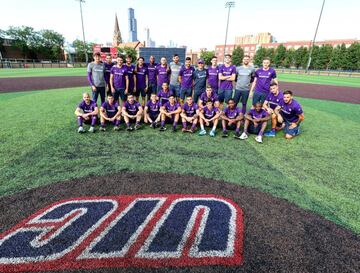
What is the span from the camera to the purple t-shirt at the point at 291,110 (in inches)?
246

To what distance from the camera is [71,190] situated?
3529 mm

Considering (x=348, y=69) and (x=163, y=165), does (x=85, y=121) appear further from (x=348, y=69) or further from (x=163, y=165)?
(x=348, y=69)

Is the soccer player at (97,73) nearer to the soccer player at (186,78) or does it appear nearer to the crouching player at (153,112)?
the crouching player at (153,112)

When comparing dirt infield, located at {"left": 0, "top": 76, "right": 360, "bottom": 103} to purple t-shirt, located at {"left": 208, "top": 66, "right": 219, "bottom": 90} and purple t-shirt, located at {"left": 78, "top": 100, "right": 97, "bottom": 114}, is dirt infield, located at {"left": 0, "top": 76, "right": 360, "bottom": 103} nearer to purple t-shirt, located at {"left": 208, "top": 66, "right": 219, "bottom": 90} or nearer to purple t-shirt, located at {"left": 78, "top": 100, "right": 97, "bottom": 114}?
purple t-shirt, located at {"left": 208, "top": 66, "right": 219, "bottom": 90}

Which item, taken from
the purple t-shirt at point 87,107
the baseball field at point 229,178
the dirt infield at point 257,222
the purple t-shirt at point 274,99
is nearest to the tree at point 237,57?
the purple t-shirt at point 274,99

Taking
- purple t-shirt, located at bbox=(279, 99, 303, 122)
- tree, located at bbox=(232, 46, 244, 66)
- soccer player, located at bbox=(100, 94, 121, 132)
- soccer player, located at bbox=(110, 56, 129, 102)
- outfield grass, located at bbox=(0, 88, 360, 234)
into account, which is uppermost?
tree, located at bbox=(232, 46, 244, 66)

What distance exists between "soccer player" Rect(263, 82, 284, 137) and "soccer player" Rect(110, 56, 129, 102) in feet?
14.7

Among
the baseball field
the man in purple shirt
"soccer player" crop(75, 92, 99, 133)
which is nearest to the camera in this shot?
the baseball field

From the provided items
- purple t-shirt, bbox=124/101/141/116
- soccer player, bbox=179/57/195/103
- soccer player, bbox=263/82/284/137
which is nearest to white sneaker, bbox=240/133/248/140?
soccer player, bbox=263/82/284/137

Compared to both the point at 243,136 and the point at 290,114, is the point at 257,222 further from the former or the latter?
the point at 290,114

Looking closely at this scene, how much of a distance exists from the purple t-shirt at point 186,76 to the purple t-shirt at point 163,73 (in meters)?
0.47

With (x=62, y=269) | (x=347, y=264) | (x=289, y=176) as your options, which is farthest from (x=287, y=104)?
(x=62, y=269)

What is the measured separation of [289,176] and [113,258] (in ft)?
11.2

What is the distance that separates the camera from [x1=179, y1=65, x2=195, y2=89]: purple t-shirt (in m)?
7.38
